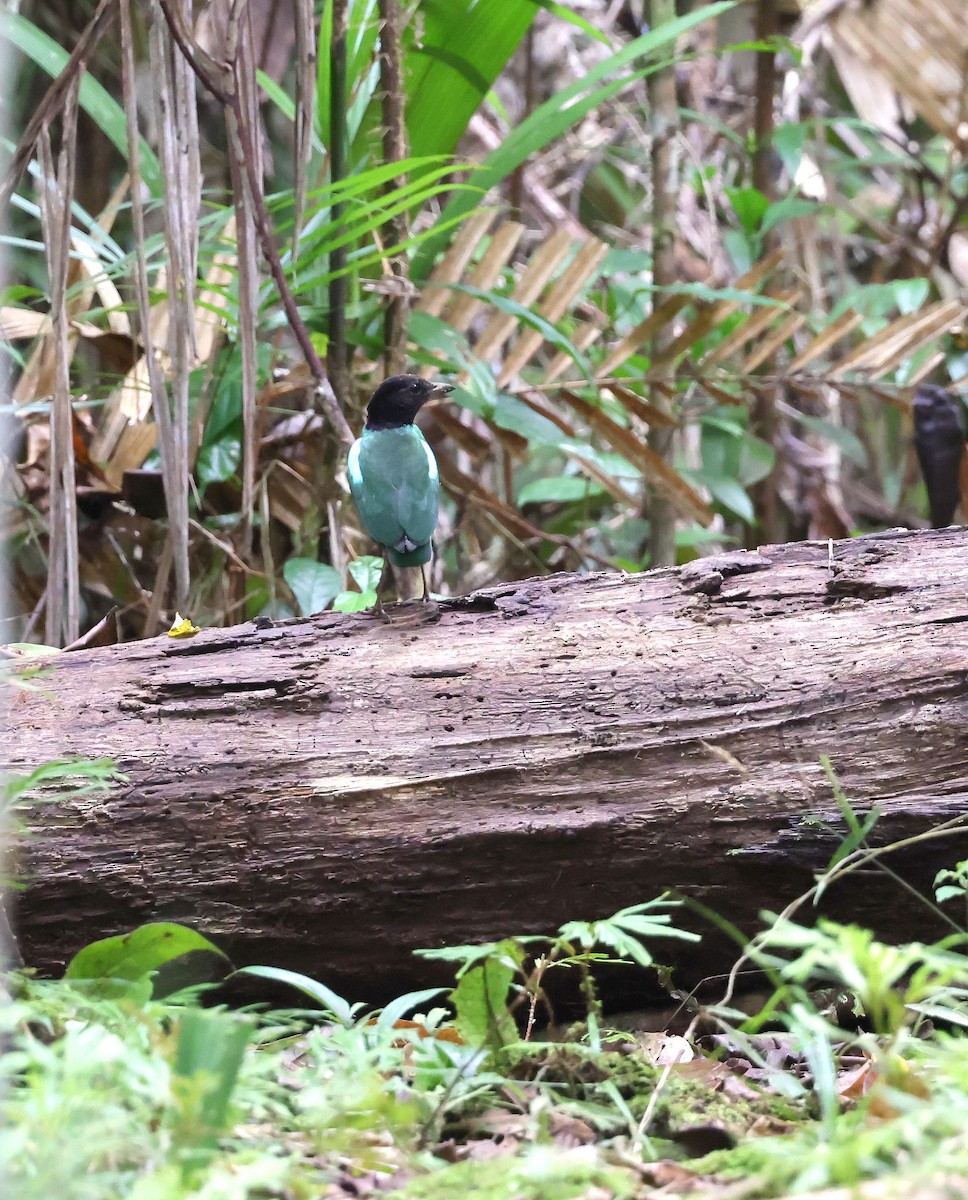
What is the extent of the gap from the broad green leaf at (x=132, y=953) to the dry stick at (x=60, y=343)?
4.54 feet

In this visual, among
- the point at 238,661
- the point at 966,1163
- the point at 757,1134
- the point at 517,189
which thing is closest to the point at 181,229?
the point at 238,661

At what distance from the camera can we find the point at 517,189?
22.6 feet

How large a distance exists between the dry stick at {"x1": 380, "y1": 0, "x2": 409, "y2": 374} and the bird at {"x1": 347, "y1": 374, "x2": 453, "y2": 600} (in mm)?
509

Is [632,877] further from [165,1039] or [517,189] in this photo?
[517,189]

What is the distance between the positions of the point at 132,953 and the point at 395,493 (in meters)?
1.92

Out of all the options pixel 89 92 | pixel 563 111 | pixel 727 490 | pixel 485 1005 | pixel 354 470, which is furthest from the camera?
pixel 727 490

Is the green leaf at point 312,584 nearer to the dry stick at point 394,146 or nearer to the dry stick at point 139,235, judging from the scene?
the dry stick at point 139,235

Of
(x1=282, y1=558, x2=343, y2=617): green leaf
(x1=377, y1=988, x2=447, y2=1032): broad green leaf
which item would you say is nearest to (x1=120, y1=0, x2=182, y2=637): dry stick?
(x1=282, y1=558, x2=343, y2=617): green leaf

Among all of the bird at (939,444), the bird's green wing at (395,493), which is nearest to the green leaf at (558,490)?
the bird at (939,444)

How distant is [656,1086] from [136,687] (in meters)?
1.52

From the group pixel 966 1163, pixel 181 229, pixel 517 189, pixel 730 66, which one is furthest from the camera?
pixel 730 66

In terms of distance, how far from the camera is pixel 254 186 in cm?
337

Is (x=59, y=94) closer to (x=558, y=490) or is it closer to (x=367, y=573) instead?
(x=367, y=573)

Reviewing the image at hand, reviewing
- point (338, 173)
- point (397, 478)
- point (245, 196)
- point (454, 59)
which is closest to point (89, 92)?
point (338, 173)
